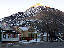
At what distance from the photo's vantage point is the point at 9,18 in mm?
23062

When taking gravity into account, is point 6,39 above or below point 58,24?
below

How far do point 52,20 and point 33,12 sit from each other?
356 cm

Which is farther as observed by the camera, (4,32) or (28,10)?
(4,32)

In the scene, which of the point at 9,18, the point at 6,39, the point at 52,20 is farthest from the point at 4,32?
the point at 52,20

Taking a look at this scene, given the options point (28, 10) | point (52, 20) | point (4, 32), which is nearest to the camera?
point (28, 10)

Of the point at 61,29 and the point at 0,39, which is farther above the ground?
the point at 61,29

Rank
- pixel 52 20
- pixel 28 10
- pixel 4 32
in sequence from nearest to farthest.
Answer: pixel 28 10
pixel 52 20
pixel 4 32

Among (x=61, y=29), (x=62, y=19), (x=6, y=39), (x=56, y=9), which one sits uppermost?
(x=56, y=9)

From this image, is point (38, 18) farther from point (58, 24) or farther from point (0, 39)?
point (0, 39)

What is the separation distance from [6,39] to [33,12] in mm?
6830

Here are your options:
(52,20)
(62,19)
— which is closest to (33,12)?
(52,20)

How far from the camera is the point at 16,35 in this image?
27250 mm

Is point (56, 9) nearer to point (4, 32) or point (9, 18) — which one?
point (9, 18)

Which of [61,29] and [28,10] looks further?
[61,29]
